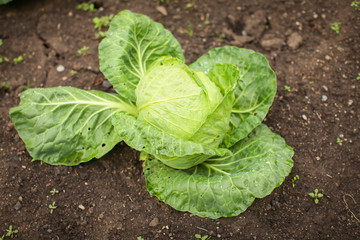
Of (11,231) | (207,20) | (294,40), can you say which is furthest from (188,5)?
(11,231)

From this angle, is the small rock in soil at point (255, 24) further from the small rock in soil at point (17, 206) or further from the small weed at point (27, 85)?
the small rock in soil at point (17, 206)

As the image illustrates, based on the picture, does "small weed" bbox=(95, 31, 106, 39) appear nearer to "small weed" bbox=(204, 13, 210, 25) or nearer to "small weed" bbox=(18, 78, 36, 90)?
"small weed" bbox=(18, 78, 36, 90)

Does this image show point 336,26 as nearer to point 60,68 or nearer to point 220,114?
point 220,114

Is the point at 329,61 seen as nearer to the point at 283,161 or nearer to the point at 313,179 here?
the point at 313,179

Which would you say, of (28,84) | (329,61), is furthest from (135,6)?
(329,61)

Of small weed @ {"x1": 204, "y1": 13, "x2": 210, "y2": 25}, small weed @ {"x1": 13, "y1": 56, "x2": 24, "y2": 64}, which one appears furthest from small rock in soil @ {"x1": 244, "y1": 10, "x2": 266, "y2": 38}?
small weed @ {"x1": 13, "y1": 56, "x2": 24, "y2": 64}

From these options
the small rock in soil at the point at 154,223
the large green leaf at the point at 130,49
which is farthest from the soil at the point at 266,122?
the large green leaf at the point at 130,49
